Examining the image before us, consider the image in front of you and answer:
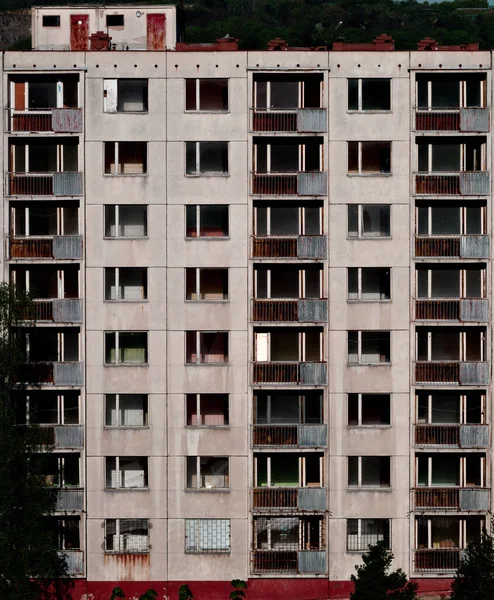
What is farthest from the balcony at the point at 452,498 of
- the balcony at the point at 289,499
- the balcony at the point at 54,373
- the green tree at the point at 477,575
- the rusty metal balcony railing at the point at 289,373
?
the balcony at the point at 54,373

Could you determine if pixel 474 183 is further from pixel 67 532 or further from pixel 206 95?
pixel 67 532

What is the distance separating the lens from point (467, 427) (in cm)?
5078

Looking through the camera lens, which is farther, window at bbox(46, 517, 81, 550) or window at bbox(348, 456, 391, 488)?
window at bbox(46, 517, 81, 550)

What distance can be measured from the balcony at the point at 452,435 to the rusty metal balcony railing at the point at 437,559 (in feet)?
14.6

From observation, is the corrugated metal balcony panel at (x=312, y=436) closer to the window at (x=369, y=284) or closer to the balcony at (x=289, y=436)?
the balcony at (x=289, y=436)

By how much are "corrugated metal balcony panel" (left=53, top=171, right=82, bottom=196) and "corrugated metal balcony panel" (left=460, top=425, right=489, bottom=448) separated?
62.0 feet

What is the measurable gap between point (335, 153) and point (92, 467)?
54.5 ft

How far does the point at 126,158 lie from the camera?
168 feet

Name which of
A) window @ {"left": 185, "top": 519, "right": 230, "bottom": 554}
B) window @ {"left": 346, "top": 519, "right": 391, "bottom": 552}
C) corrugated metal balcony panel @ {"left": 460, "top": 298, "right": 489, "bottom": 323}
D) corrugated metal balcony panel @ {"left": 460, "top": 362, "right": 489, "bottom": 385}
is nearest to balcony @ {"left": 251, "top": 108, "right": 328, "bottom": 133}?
corrugated metal balcony panel @ {"left": 460, "top": 298, "right": 489, "bottom": 323}

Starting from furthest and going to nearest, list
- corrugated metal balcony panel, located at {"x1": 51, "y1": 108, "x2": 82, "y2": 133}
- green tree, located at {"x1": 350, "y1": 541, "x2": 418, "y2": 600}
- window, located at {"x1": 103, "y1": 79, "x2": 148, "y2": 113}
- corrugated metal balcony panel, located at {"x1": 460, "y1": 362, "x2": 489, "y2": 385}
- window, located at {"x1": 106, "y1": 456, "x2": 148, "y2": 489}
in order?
window, located at {"x1": 106, "y1": 456, "x2": 148, "y2": 489} → window, located at {"x1": 103, "y1": 79, "x2": 148, "y2": 113} → corrugated metal balcony panel, located at {"x1": 460, "y1": 362, "x2": 489, "y2": 385} → corrugated metal balcony panel, located at {"x1": 51, "y1": 108, "x2": 82, "y2": 133} → green tree, located at {"x1": 350, "y1": 541, "x2": 418, "y2": 600}

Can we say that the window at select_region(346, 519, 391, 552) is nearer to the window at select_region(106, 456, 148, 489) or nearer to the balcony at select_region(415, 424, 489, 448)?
the balcony at select_region(415, 424, 489, 448)

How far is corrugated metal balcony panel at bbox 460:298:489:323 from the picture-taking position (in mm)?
50844

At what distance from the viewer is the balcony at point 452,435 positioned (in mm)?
50812

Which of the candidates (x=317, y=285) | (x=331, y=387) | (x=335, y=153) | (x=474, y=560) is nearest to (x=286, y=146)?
(x=335, y=153)
